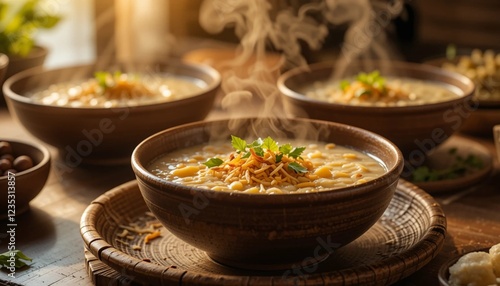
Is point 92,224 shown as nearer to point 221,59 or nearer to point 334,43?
point 221,59

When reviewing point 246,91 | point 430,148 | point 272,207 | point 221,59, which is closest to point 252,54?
point 221,59

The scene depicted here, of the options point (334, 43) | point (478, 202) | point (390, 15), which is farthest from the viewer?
point (334, 43)

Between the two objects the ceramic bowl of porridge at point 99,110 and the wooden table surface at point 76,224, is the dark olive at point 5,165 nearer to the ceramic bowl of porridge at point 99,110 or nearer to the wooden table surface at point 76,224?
the wooden table surface at point 76,224

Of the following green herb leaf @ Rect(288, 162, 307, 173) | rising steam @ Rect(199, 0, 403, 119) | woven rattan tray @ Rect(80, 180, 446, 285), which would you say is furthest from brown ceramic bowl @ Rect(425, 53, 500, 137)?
green herb leaf @ Rect(288, 162, 307, 173)

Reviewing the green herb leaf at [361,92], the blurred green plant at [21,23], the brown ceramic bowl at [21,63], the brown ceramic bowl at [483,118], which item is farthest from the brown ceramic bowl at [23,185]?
the brown ceramic bowl at [483,118]

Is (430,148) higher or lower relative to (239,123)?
lower

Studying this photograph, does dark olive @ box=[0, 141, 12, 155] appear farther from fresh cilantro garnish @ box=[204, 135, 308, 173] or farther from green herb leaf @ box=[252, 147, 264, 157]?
green herb leaf @ box=[252, 147, 264, 157]

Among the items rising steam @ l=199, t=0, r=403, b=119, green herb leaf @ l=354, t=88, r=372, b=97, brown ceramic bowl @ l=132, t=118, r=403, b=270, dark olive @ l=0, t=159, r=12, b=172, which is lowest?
rising steam @ l=199, t=0, r=403, b=119
